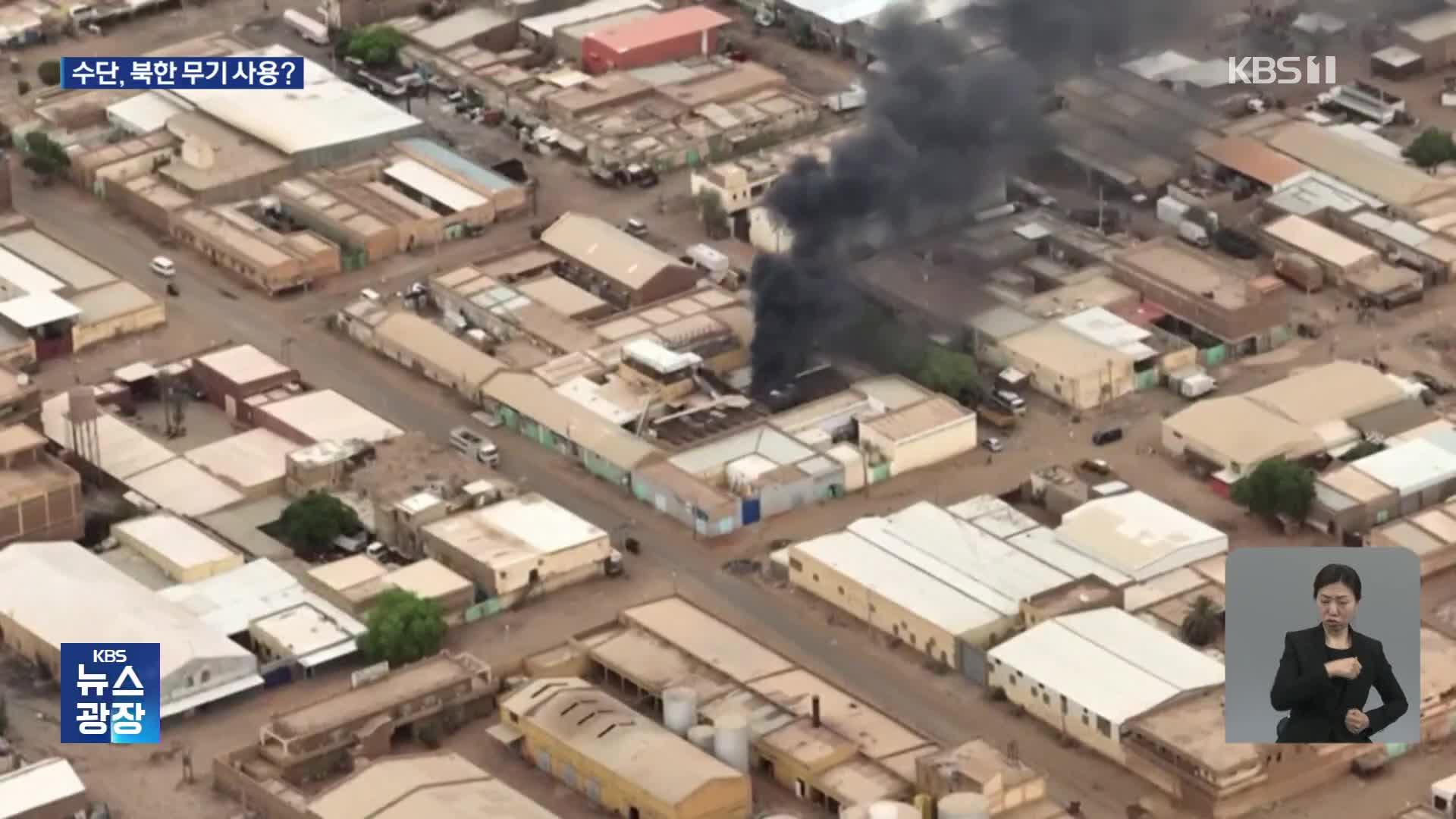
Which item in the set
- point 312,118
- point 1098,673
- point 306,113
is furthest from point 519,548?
point 306,113

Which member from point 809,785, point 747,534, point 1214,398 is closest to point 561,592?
point 747,534

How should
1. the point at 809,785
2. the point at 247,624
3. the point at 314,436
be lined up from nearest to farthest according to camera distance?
the point at 809,785 → the point at 247,624 → the point at 314,436

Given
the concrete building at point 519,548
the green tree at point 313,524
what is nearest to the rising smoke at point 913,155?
the concrete building at point 519,548

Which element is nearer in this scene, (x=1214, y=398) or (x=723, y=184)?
(x=1214, y=398)

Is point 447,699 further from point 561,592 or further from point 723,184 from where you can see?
point 723,184

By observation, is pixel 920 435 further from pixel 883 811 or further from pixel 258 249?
pixel 258 249

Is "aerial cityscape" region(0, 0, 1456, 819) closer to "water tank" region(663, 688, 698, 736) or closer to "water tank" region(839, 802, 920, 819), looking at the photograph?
"water tank" region(663, 688, 698, 736)
